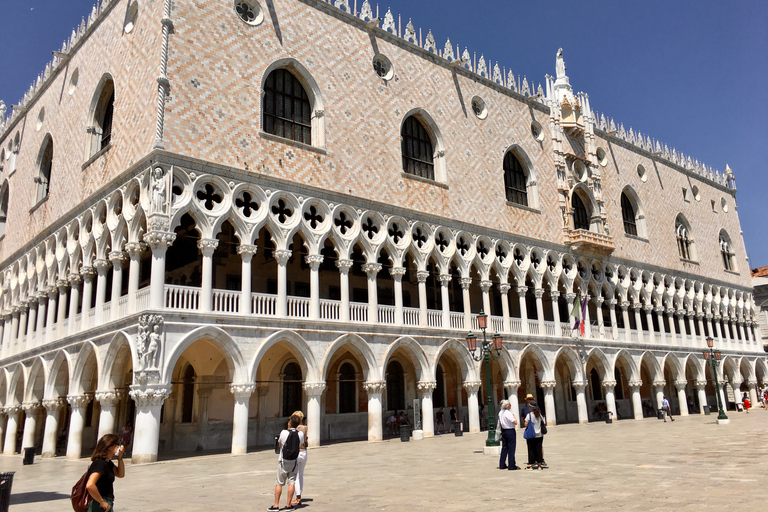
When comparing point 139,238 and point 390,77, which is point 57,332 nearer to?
point 139,238

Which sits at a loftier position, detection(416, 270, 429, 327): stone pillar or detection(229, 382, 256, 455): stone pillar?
detection(416, 270, 429, 327): stone pillar

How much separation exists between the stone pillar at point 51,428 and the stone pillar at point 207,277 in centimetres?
723

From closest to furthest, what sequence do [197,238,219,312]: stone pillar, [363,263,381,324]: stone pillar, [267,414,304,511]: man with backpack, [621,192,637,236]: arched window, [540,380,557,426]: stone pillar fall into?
[267,414,304,511]: man with backpack
[197,238,219,312]: stone pillar
[363,263,381,324]: stone pillar
[540,380,557,426]: stone pillar
[621,192,637,236]: arched window

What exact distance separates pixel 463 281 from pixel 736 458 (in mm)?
12639

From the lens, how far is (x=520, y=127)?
27141mm

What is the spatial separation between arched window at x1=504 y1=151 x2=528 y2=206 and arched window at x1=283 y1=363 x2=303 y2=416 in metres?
11.2

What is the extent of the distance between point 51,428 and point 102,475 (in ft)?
54.7

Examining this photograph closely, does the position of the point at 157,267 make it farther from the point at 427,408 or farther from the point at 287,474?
the point at 427,408

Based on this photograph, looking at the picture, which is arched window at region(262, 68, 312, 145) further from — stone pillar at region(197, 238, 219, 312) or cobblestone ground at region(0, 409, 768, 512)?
cobblestone ground at region(0, 409, 768, 512)

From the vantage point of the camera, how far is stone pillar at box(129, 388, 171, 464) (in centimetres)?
1457

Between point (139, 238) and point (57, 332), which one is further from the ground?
point (139, 238)

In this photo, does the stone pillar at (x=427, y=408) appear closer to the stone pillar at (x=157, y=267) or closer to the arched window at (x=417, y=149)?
the arched window at (x=417, y=149)

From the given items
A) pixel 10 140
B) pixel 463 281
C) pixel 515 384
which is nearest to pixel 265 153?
pixel 463 281

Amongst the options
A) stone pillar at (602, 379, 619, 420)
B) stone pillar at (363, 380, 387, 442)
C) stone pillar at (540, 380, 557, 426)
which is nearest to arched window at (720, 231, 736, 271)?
stone pillar at (602, 379, 619, 420)
